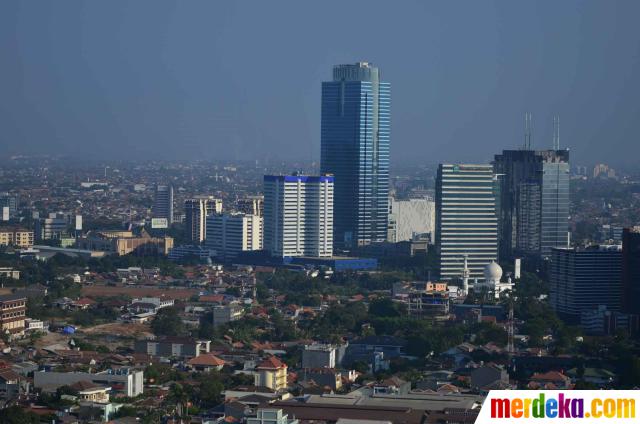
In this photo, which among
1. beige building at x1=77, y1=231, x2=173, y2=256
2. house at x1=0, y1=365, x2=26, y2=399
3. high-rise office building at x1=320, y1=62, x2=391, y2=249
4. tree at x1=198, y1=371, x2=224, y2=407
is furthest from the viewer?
high-rise office building at x1=320, y1=62, x2=391, y2=249

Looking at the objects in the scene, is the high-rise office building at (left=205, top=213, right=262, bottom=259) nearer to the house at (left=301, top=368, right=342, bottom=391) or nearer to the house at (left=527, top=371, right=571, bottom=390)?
the house at (left=301, top=368, right=342, bottom=391)

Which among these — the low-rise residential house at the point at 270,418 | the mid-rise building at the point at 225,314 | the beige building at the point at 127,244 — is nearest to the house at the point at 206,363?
the mid-rise building at the point at 225,314

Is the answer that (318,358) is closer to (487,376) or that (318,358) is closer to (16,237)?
(487,376)

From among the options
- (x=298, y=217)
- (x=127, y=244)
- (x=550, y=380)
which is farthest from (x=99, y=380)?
(x=127, y=244)

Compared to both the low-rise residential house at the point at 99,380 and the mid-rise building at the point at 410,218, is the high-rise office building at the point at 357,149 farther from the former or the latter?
the low-rise residential house at the point at 99,380

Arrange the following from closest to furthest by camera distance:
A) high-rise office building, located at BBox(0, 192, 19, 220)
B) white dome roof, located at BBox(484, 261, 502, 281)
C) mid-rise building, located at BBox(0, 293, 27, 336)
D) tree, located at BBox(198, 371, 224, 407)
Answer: tree, located at BBox(198, 371, 224, 407) < mid-rise building, located at BBox(0, 293, 27, 336) < white dome roof, located at BBox(484, 261, 502, 281) < high-rise office building, located at BBox(0, 192, 19, 220)

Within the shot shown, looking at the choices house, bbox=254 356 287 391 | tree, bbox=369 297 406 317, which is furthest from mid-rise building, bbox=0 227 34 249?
house, bbox=254 356 287 391
